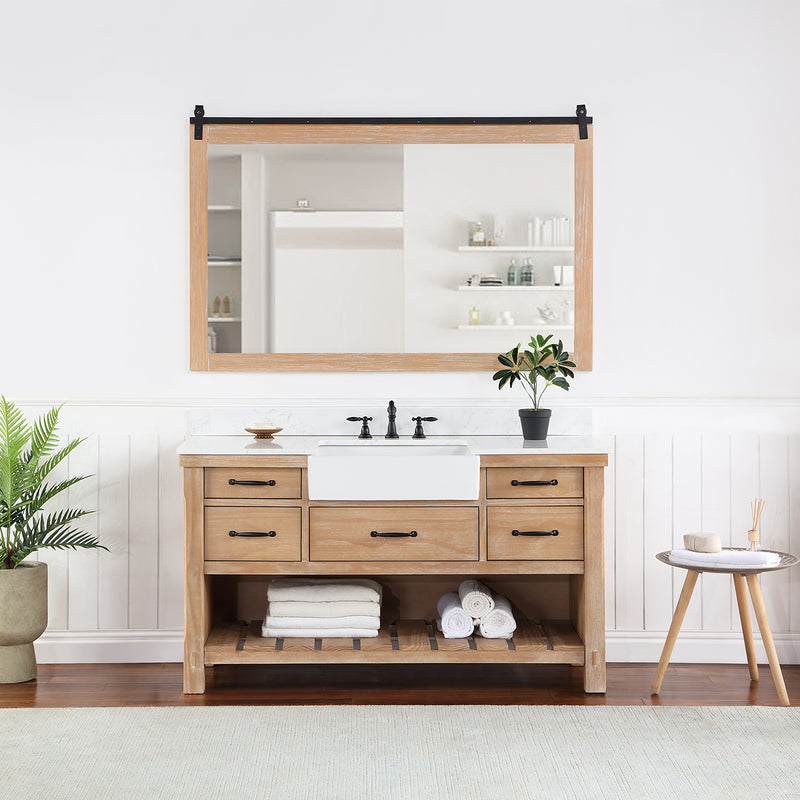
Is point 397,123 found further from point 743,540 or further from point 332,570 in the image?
point 743,540

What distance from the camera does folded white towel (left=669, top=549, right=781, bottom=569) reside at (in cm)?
272

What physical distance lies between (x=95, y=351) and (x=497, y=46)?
182cm

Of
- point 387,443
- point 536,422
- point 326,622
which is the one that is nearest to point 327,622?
point 326,622

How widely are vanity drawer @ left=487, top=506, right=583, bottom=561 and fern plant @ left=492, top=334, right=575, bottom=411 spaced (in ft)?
1.35

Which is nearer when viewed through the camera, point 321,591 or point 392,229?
point 321,591

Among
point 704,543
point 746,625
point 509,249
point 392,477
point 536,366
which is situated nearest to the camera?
point 392,477

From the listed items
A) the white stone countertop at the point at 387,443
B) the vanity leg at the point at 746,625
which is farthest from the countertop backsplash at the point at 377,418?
the vanity leg at the point at 746,625

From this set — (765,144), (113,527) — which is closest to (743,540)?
(765,144)

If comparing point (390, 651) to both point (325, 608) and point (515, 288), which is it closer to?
point (325, 608)

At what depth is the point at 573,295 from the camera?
319 centimetres

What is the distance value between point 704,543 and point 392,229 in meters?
1.50

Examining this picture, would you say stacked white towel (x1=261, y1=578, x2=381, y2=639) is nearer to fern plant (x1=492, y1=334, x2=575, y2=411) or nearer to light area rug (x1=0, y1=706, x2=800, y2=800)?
light area rug (x1=0, y1=706, x2=800, y2=800)

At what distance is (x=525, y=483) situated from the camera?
2.77m

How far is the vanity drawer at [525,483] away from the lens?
2.77 m
